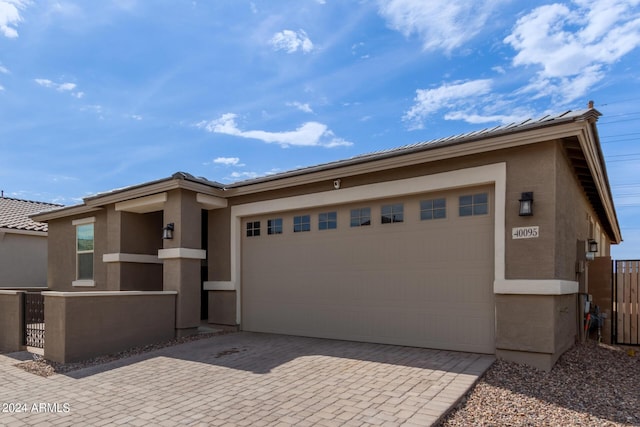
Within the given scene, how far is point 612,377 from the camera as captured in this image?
22.4 ft

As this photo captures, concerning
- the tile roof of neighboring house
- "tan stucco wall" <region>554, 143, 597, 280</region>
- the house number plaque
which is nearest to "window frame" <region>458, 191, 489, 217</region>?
the house number plaque

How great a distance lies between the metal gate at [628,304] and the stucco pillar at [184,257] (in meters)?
9.08

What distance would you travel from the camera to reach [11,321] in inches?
389

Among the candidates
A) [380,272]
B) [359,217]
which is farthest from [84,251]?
[380,272]

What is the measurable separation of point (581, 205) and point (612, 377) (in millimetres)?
4314

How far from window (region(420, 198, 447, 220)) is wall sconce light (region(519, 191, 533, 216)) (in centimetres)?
137

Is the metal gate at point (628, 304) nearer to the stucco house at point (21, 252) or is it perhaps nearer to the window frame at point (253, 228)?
the window frame at point (253, 228)

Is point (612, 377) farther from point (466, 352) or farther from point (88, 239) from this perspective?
point (88, 239)

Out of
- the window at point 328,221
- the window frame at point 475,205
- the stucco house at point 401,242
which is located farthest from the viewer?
the window at point 328,221

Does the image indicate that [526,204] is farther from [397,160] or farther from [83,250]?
[83,250]

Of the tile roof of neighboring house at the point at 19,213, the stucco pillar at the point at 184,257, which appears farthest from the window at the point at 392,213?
the tile roof of neighboring house at the point at 19,213

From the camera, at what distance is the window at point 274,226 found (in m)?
10.3

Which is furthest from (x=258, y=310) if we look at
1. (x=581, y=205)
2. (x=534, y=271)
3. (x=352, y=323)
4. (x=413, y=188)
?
(x=581, y=205)

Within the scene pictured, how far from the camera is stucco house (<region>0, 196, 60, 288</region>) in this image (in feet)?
53.8
